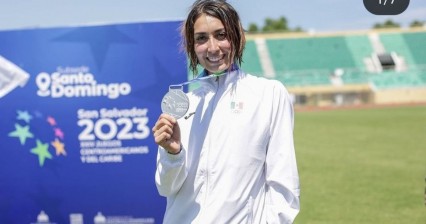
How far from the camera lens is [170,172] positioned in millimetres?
1923

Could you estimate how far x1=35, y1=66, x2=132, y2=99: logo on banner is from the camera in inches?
170

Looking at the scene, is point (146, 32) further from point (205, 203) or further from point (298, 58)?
point (298, 58)

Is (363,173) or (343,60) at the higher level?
(343,60)

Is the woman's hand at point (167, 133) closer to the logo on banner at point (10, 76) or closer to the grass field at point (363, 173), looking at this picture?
the logo on banner at point (10, 76)

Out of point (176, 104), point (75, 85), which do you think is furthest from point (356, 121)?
point (176, 104)

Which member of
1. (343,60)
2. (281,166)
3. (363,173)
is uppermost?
(343,60)

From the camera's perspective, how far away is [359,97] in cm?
3225

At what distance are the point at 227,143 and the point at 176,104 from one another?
206mm

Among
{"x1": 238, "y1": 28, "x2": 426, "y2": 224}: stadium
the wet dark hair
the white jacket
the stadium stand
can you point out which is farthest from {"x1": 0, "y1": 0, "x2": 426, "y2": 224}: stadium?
the stadium stand

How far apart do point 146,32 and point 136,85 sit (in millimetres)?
385

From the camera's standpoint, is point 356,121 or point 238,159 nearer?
point 238,159

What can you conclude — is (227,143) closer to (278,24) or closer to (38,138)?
(38,138)

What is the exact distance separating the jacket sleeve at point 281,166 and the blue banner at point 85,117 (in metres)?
2.33

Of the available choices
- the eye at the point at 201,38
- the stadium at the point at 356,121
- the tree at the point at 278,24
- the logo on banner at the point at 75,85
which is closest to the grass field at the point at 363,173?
the stadium at the point at 356,121
